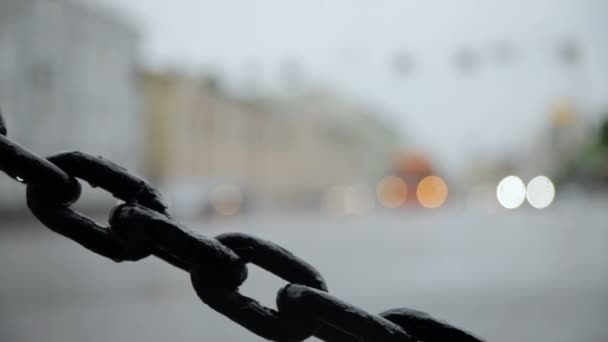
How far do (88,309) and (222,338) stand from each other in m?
1.36

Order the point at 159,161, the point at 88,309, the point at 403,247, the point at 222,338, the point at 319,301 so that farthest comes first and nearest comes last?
the point at 159,161 → the point at 403,247 → the point at 88,309 → the point at 222,338 → the point at 319,301

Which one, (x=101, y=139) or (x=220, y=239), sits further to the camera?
(x=101, y=139)

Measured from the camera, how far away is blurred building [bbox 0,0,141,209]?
58.5ft

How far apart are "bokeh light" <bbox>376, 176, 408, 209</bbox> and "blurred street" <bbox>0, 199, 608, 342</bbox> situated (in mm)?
18776

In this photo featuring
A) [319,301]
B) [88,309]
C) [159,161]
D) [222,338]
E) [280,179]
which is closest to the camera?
[319,301]

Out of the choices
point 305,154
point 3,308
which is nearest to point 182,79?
point 305,154

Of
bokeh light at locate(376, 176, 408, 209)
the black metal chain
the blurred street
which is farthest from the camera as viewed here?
bokeh light at locate(376, 176, 408, 209)

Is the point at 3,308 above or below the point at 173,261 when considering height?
above

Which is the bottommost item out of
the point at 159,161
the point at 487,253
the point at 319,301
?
the point at 319,301

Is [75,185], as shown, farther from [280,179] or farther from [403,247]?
[280,179]

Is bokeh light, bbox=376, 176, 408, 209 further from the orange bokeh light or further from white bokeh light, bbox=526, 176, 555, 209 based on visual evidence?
white bokeh light, bbox=526, 176, 555, 209

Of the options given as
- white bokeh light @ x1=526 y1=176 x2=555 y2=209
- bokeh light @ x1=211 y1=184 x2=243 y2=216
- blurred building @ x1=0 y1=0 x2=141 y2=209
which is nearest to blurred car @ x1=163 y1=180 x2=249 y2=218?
bokeh light @ x1=211 y1=184 x2=243 y2=216

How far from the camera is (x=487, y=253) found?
718 centimetres

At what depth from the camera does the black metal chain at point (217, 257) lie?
3.00 feet
